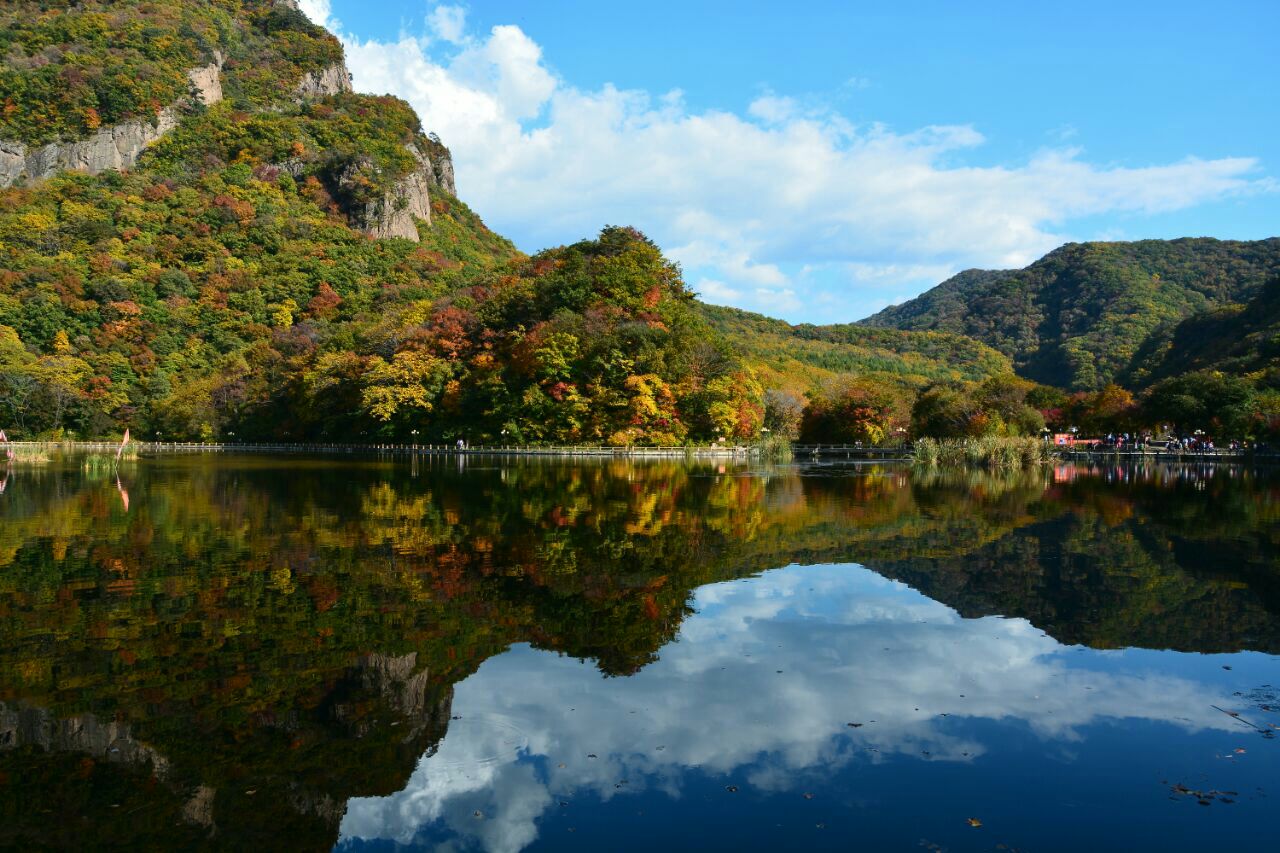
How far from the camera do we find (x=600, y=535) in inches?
671

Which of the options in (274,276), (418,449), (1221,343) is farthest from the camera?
(1221,343)

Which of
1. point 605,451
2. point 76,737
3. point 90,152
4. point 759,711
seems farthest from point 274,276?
point 759,711

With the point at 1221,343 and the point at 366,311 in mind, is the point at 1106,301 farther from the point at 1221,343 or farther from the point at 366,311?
the point at 366,311

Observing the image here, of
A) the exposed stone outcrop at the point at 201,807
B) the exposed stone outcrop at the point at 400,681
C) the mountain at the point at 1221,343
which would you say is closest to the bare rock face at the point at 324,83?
the mountain at the point at 1221,343

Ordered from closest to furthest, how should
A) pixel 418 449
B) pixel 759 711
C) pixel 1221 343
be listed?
pixel 759 711 < pixel 418 449 < pixel 1221 343

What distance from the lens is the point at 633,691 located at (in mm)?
7750

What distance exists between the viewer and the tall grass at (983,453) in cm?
4478

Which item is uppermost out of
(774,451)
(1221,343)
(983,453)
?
(1221,343)

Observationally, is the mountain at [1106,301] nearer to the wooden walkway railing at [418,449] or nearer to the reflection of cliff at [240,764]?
the wooden walkway railing at [418,449]

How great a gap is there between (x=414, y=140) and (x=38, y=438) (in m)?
79.6

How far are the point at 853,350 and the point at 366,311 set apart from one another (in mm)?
79545

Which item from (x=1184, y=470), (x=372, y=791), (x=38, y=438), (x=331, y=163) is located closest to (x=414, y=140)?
(x=331, y=163)

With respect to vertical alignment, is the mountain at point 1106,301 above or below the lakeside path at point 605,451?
above

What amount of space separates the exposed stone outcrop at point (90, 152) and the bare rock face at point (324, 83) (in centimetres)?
2525
